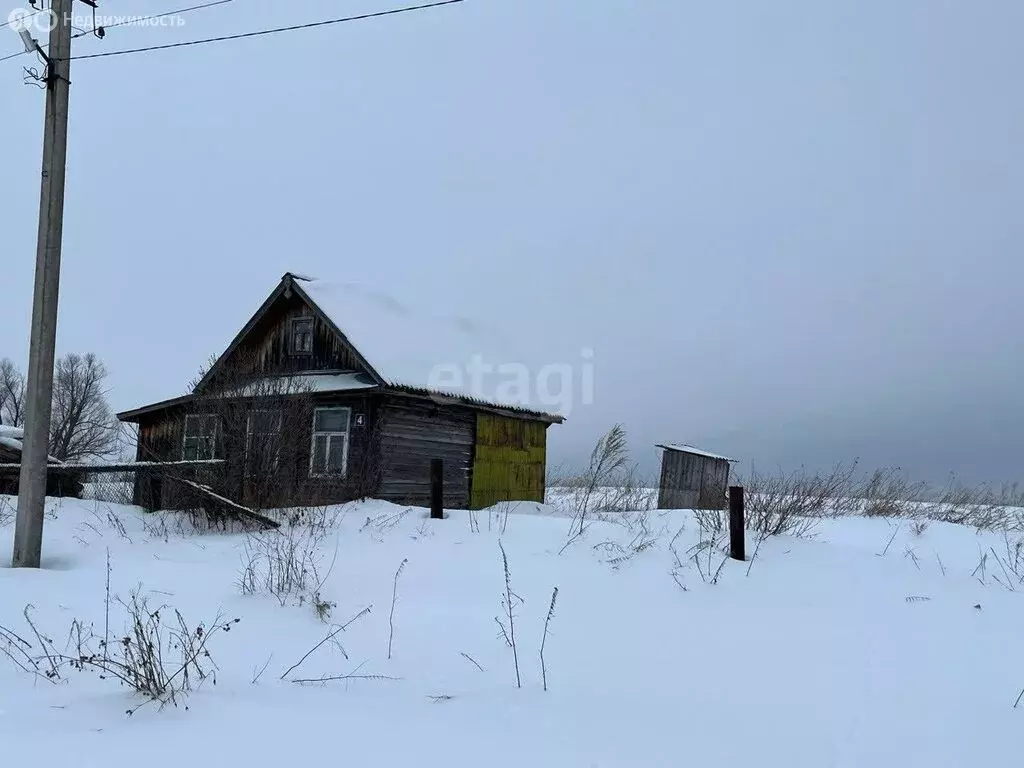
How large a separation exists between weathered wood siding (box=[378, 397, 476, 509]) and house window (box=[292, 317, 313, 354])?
9.40 feet

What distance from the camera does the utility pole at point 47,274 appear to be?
21.9 feet

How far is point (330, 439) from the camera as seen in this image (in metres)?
13.8

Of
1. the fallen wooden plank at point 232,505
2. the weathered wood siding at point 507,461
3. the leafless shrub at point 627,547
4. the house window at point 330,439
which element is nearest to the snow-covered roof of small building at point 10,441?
the house window at point 330,439

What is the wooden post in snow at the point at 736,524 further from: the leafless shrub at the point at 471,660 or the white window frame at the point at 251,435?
the white window frame at the point at 251,435

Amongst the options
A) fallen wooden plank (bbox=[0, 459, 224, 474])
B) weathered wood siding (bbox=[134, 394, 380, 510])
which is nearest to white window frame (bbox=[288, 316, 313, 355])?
weathered wood siding (bbox=[134, 394, 380, 510])

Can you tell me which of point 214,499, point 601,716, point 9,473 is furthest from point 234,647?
point 9,473

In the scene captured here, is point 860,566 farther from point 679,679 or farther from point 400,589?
point 400,589

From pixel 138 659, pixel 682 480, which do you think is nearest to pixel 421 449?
pixel 682 480

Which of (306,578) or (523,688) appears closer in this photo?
(523,688)

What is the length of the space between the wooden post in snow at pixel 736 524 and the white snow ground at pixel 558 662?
17cm

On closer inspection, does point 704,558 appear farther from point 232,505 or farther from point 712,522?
point 232,505

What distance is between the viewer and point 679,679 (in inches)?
162

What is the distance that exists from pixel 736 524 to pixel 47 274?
7.09 m

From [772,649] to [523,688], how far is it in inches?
72.6
